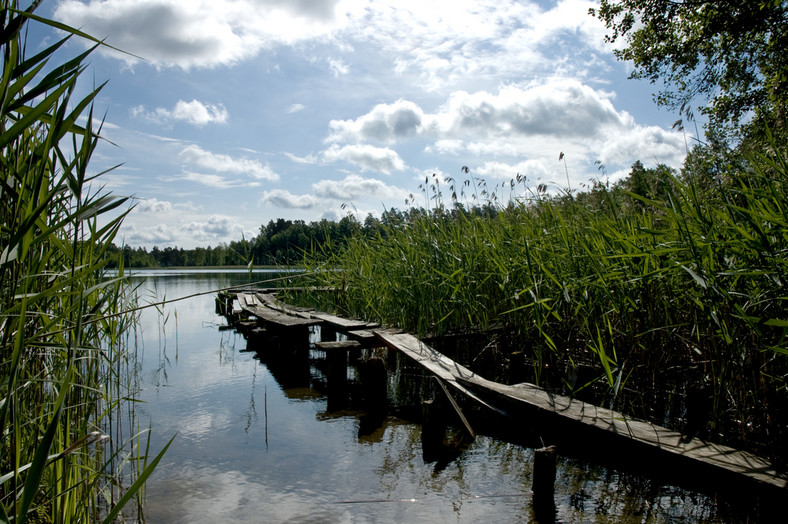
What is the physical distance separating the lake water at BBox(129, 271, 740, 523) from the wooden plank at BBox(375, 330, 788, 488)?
1.62ft

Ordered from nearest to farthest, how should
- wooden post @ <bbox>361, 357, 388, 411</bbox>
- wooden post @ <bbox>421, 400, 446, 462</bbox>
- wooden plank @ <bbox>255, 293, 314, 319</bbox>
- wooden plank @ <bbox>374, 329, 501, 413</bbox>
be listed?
wooden post @ <bbox>421, 400, 446, 462</bbox>
wooden plank @ <bbox>374, 329, 501, 413</bbox>
wooden post @ <bbox>361, 357, 388, 411</bbox>
wooden plank @ <bbox>255, 293, 314, 319</bbox>

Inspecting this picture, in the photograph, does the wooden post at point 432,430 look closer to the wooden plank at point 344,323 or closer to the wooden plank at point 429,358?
the wooden plank at point 429,358

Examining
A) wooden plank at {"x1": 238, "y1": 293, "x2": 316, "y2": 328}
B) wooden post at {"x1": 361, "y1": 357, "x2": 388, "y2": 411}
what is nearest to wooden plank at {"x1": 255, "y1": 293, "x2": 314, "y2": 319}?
wooden plank at {"x1": 238, "y1": 293, "x2": 316, "y2": 328}

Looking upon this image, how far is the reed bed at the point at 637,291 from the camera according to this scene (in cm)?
277

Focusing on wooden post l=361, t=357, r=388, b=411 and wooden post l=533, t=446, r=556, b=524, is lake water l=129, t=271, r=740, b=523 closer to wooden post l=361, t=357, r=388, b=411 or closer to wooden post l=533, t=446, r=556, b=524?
wooden post l=533, t=446, r=556, b=524

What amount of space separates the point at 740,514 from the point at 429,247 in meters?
3.85

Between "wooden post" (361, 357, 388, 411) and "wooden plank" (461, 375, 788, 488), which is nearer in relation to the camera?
"wooden plank" (461, 375, 788, 488)

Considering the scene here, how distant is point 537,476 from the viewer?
9.70ft

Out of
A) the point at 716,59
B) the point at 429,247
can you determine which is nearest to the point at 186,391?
the point at 429,247

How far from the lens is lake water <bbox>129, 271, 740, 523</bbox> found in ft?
10.0

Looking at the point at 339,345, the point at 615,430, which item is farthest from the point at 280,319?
the point at 615,430

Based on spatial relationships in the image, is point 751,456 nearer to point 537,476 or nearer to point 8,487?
point 537,476

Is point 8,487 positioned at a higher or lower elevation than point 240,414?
higher

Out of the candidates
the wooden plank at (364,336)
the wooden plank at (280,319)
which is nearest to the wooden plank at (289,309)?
the wooden plank at (280,319)
